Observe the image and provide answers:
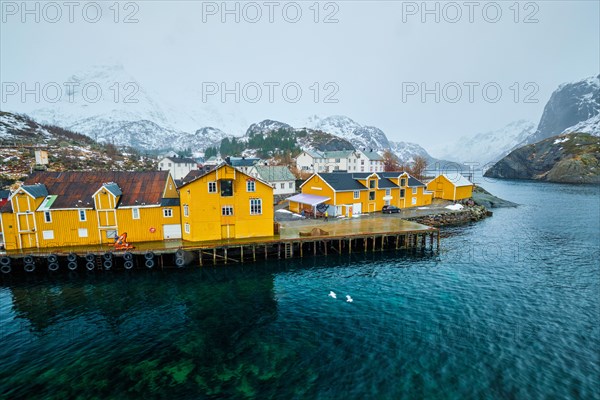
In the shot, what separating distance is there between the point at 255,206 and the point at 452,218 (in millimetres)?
39702

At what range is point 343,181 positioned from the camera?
5919 centimetres

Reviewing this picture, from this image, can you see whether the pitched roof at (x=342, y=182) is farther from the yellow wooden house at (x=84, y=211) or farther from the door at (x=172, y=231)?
the yellow wooden house at (x=84, y=211)

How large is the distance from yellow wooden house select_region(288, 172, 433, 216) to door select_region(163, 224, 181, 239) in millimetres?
23115

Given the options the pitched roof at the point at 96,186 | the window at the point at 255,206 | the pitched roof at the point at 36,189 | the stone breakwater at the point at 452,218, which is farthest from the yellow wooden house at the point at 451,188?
the pitched roof at the point at 36,189

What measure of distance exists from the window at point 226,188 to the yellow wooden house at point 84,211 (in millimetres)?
6229

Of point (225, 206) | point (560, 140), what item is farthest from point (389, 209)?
point (560, 140)

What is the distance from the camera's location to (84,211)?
122 ft

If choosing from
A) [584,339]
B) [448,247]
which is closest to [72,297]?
[584,339]

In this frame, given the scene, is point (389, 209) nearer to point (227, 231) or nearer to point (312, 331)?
point (227, 231)

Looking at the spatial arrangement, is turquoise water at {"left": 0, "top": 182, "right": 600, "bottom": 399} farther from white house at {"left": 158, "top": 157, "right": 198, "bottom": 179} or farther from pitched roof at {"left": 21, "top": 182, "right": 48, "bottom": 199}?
white house at {"left": 158, "top": 157, "right": 198, "bottom": 179}

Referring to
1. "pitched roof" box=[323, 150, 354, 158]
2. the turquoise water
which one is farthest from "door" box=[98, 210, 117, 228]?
"pitched roof" box=[323, 150, 354, 158]

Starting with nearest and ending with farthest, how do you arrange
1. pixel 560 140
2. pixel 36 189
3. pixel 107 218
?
pixel 36 189, pixel 107 218, pixel 560 140

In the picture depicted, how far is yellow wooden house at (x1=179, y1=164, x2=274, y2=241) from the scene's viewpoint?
38688mm

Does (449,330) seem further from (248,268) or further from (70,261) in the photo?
(70,261)
